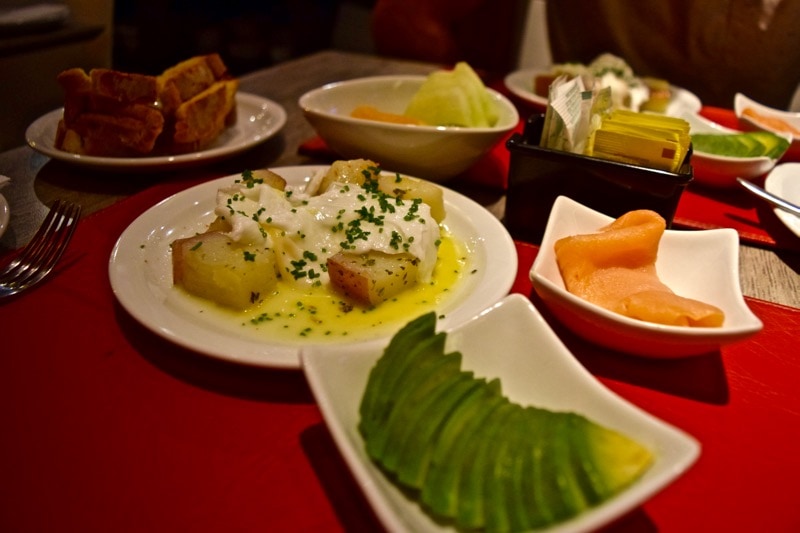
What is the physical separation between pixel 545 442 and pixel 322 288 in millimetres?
741

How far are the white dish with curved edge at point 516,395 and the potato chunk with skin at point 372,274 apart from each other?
0.79ft

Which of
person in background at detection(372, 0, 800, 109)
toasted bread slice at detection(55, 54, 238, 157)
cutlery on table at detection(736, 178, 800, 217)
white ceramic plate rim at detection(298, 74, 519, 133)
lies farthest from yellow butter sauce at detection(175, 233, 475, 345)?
person in background at detection(372, 0, 800, 109)

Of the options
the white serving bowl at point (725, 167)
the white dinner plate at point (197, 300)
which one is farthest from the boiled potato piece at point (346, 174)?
the white serving bowl at point (725, 167)

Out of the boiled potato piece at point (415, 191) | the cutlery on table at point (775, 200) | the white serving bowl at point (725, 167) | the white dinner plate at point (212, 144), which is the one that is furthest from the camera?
the white serving bowl at point (725, 167)

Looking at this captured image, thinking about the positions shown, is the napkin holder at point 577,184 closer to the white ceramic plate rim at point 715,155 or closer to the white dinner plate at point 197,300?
the white dinner plate at point 197,300

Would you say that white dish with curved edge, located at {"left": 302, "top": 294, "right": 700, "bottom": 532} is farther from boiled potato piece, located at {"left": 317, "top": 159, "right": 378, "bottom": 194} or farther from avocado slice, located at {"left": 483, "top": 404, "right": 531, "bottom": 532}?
boiled potato piece, located at {"left": 317, "top": 159, "right": 378, "bottom": 194}

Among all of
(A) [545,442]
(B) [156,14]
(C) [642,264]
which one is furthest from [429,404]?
(B) [156,14]

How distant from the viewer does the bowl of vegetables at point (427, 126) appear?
6.24 ft

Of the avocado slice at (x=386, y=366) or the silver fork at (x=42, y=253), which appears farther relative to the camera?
the silver fork at (x=42, y=253)

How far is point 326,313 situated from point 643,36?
11.5 feet

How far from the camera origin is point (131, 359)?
1174mm

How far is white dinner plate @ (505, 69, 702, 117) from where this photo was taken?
2.75 metres

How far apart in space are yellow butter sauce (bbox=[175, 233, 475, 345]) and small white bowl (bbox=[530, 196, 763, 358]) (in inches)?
10.0

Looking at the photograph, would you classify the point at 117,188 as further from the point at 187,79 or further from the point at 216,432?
the point at 216,432
